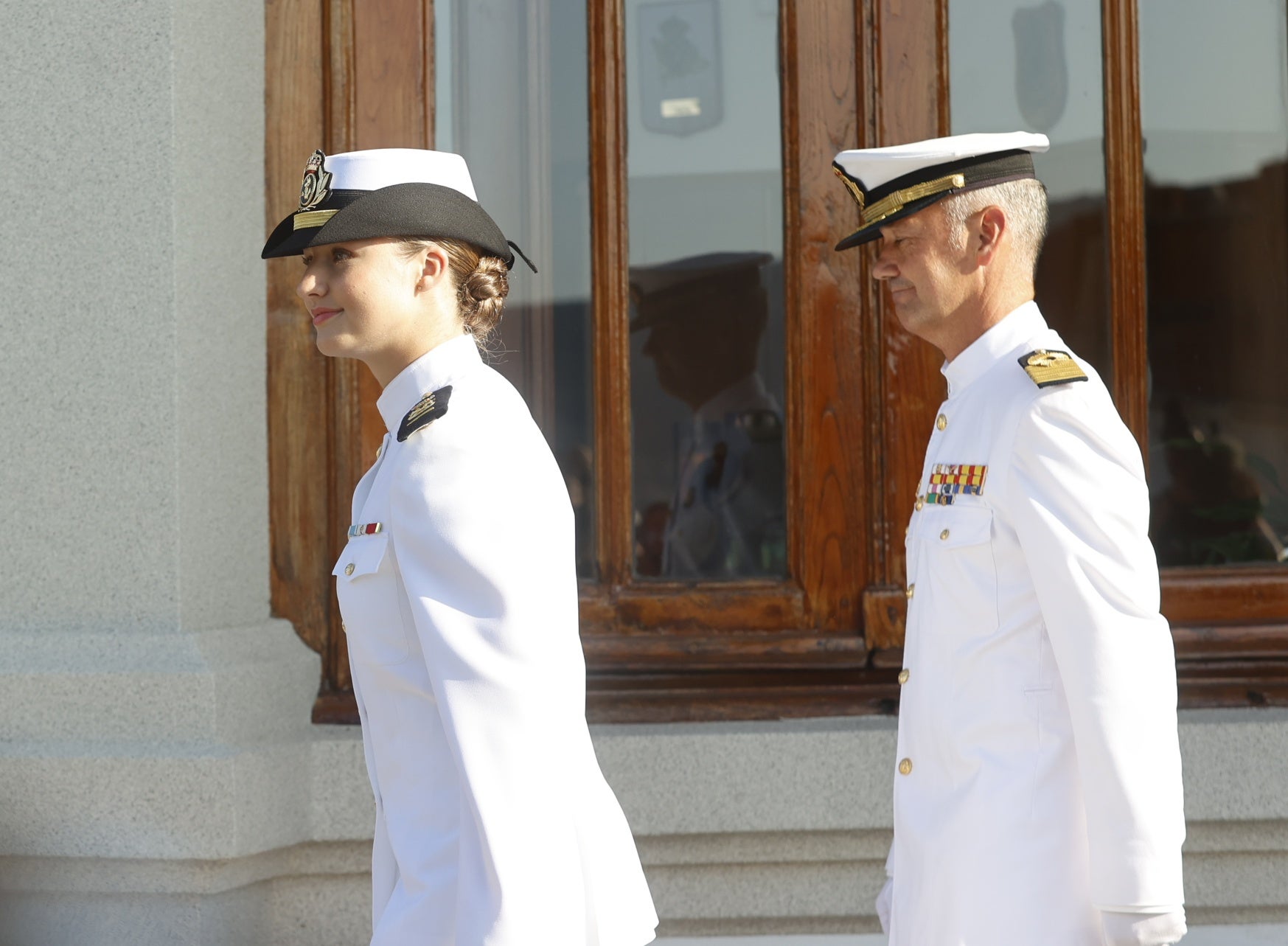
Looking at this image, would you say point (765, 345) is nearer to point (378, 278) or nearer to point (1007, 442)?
point (1007, 442)

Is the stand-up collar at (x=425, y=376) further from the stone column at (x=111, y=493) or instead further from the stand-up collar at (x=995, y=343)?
the stone column at (x=111, y=493)

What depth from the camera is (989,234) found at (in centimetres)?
228

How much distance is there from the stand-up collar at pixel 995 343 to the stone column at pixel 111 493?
2047 millimetres

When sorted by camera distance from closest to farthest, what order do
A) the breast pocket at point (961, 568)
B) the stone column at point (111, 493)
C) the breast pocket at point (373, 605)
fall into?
the breast pocket at point (373, 605)
the breast pocket at point (961, 568)
the stone column at point (111, 493)

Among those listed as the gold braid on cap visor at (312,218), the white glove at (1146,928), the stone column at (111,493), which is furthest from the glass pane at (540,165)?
the white glove at (1146,928)

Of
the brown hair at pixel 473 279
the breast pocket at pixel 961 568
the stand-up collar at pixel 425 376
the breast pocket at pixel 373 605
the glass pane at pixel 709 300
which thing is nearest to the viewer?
the breast pocket at pixel 373 605

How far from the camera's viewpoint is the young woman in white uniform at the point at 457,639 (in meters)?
1.52

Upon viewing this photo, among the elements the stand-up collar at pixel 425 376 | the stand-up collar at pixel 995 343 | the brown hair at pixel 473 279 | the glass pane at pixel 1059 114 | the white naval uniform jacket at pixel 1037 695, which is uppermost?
the glass pane at pixel 1059 114

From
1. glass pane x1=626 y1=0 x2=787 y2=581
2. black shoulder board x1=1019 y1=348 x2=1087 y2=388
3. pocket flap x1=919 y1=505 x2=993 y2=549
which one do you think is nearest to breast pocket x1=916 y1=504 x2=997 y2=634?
pocket flap x1=919 y1=505 x2=993 y2=549

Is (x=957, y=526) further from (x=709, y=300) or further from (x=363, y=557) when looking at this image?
(x=709, y=300)

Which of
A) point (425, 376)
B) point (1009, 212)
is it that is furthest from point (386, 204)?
point (1009, 212)

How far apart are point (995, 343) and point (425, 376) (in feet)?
3.06

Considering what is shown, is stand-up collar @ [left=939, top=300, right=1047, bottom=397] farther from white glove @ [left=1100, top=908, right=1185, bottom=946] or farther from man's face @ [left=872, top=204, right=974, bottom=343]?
white glove @ [left=1100, top=908, right=1185, bottom=946]

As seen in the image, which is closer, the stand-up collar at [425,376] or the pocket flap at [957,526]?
the stand-up collar at [425,376]
